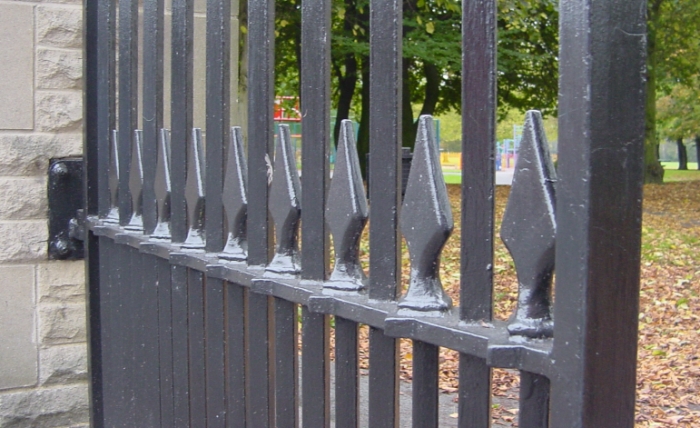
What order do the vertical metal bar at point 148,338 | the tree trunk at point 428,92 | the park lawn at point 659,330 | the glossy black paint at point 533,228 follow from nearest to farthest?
the glossy black paint at point 533,228
the vertical metal bar at point 148,338
the park lawn at point 659,330
the tree trunk at point 428,92

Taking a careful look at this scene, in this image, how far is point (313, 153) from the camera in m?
1.54

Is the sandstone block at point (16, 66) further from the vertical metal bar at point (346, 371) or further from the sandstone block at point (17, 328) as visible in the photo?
the vertical metal bar at point (346, 371)

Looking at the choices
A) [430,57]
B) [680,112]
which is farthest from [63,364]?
[680,112]

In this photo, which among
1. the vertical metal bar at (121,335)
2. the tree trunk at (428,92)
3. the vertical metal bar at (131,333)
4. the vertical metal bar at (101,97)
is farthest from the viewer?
the tree trunk at (428,92)

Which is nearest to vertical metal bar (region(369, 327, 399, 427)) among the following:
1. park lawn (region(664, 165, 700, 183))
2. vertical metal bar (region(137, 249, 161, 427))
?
vertical metal bar (region(137, 249, 161, 427))

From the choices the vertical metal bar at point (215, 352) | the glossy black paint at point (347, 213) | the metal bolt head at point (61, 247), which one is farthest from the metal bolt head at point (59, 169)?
the glossy black paint at point (347, 213)

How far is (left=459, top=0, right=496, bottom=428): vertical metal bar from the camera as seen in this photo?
111 centimetres

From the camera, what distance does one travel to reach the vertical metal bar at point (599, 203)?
Answer: 3.12 feet

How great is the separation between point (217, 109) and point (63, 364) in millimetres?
1758

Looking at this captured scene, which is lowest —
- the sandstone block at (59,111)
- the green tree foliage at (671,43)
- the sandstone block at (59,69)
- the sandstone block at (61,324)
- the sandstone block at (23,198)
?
the sandstone block at (61,324)

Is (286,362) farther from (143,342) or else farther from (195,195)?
(143,342)

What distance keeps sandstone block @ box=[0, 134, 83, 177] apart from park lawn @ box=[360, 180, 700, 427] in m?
2.37

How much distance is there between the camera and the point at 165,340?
2199 mm

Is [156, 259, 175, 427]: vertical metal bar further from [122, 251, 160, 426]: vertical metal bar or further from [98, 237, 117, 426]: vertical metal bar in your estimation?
[98, 237, 117, 426]: vertical metal bar
